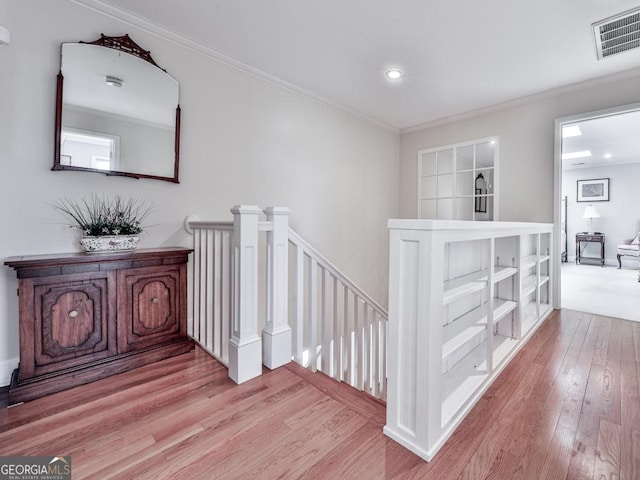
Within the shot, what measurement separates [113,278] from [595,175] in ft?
30.2

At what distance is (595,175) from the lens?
672 cm

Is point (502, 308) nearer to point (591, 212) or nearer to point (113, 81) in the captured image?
point (113, 81)

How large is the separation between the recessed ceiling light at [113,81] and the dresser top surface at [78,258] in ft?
3.86

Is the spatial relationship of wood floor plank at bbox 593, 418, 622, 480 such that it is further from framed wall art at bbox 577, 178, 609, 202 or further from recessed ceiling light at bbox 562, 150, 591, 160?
framed wall art at bbox 577, 178, 609, 202

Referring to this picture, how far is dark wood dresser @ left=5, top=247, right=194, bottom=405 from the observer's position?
1534mm

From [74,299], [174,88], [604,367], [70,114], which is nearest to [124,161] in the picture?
[70,114]

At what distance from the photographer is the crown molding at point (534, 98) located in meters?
2.90

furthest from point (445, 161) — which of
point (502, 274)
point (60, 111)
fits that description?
point (60, 111)

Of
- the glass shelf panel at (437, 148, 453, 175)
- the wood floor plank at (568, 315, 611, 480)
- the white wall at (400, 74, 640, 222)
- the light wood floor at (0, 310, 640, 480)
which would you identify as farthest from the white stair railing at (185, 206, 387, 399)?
the glass shelf panel at (437, 148, 453, 175)

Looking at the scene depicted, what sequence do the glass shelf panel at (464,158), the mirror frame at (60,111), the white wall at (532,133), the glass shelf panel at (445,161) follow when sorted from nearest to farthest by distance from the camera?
the mirror frame at (60,111) → the white wall at (532,133) → the glass shelf panel at (464,158) → the glass shelf panel at (445,161)

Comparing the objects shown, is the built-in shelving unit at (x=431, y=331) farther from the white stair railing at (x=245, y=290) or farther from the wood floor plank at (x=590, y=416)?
the white stair railing at (x=245, y=290)

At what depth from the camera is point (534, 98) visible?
11.1 ft

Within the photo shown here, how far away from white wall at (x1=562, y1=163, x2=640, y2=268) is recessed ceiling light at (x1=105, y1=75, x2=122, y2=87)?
8.92 metres

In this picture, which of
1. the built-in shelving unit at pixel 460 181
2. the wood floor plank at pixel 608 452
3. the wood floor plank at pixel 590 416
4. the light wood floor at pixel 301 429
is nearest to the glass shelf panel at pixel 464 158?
the built-in shelving unit at pixel 460 181
